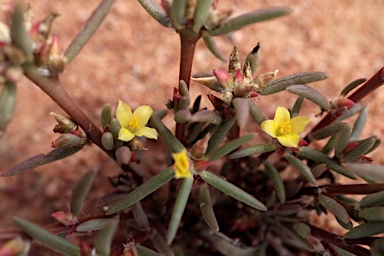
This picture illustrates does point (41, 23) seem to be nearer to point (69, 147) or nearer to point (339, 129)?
point (69, 147)

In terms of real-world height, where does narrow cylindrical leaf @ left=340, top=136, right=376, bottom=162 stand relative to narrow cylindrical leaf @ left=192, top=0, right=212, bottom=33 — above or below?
below

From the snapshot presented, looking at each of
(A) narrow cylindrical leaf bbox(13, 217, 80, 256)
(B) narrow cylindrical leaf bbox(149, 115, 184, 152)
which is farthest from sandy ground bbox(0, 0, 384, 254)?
(A) narrow cylindrical leaf bbox(13, 217, 80, 256)

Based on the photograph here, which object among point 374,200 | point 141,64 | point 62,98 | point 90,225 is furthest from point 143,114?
point 141,64

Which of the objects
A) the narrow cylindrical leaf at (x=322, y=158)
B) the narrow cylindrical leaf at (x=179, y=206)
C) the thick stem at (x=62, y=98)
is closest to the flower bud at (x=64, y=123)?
the thick stem at (x=62, y=98)

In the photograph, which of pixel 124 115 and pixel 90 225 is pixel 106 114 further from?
pixel 90 225

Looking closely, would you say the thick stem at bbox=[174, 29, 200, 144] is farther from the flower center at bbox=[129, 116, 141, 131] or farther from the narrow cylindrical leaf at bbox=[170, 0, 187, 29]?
the flower center at bbox=[129, 116, 141, 131]

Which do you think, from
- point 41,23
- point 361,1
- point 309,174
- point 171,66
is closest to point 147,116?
point 41,23
